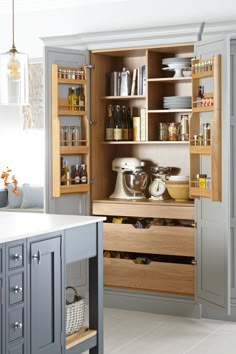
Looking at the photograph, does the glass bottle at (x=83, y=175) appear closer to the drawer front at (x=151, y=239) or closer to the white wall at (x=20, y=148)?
the drawer front at (x=151, y=239)

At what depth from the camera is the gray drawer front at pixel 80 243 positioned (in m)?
4.30

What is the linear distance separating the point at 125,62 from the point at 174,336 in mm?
2616

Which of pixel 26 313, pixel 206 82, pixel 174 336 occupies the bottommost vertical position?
pixel 174 336

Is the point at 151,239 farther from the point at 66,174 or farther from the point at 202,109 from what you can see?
the point at 202,109

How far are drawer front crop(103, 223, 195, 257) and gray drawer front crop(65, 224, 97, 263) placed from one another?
1456 millimetres

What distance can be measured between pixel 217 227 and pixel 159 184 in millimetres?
921

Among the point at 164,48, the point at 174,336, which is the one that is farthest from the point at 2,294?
the point at 164,48

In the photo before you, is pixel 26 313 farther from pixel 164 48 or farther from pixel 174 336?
pixel 164 48

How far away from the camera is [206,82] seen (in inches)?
221

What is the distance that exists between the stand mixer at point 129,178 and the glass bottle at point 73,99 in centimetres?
62

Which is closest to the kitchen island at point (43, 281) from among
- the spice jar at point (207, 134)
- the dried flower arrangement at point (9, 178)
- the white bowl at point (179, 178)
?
the spice jar at point (207, 134)

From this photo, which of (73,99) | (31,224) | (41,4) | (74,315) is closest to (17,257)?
(31,224)

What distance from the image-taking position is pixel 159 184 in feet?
20.6

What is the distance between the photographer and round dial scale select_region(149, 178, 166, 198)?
6262 mm
